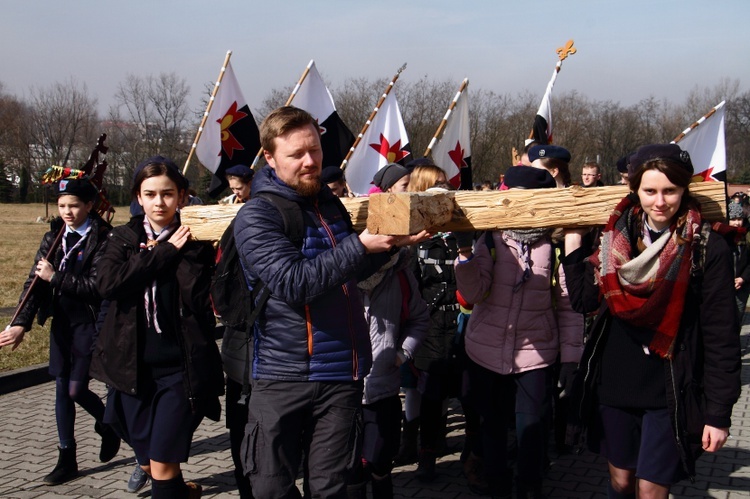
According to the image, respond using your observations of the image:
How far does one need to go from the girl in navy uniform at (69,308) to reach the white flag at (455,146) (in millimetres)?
3564

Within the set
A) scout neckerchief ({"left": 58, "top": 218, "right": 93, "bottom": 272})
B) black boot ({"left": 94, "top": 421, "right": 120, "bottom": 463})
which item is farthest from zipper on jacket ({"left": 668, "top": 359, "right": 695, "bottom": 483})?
black boot ({"left": 94, "top": 421, "right": 120, "bottom": 463})

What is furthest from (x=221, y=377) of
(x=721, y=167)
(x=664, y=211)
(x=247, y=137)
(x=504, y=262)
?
(x=721, y=167)

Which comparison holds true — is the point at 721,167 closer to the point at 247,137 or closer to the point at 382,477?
the point at 247,137

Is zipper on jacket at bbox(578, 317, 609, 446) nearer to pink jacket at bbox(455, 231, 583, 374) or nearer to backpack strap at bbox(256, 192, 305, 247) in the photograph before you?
pink jacket at bbox(455, 231, 583, 374)

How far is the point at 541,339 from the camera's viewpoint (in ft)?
15.1

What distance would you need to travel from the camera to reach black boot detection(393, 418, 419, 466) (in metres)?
5.73

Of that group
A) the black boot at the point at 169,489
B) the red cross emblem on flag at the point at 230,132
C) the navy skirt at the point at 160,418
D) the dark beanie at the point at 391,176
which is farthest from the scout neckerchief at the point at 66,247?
the red cross emblem on flag at the point at 230,132

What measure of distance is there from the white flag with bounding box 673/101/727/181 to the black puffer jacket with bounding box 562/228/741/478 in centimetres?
557

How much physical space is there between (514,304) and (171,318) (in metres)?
1.91

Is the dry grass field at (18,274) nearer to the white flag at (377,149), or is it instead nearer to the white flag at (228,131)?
the white flag at (228,131)

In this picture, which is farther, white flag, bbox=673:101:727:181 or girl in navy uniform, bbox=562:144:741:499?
white flag, bbox=673:101:727:181

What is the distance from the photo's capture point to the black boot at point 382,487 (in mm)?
4363

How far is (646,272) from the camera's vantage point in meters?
3.36

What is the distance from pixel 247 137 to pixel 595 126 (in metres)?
53.5
